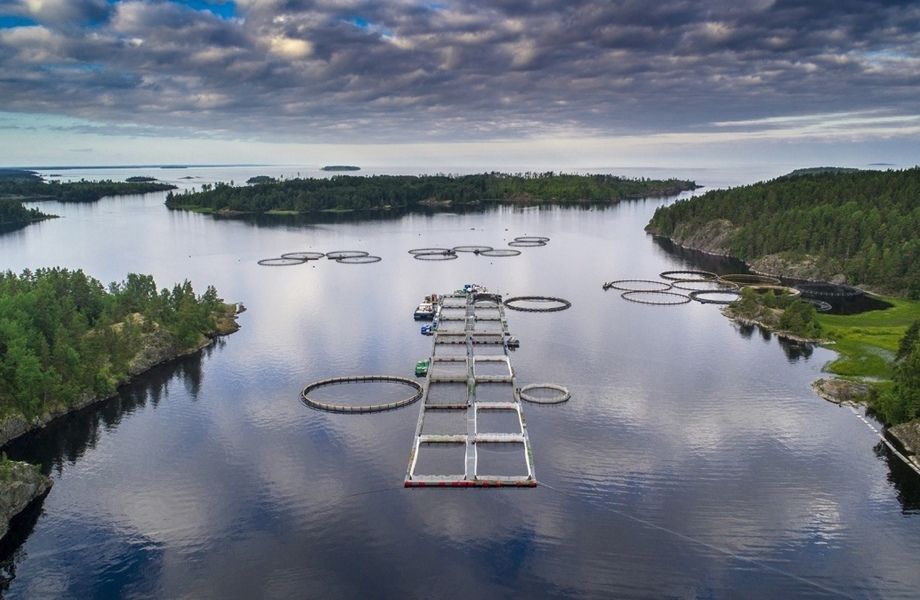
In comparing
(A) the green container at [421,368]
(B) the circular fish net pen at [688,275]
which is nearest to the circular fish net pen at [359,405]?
(A) the green container at [421,368]

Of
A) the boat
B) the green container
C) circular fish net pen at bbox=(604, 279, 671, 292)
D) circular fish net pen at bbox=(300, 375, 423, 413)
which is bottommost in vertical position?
circular fish net pen at bbox=(300, 375, 423, 413)

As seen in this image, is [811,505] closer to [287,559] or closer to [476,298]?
[287,559]

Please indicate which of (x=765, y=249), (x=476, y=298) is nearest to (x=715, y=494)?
(x=476, y=298)

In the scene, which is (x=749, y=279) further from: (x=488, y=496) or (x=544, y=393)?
(x=488, y=496)

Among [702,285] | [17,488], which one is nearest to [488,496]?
[17,488]

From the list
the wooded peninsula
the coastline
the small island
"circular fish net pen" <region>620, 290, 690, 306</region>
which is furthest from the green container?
"circular fish net pen" <region>620, 290, 690, 306</region>

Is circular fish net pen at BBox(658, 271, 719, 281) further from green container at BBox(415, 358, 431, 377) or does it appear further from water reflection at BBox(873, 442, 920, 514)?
water reflection at BBox(873, 442, 920, 514)
